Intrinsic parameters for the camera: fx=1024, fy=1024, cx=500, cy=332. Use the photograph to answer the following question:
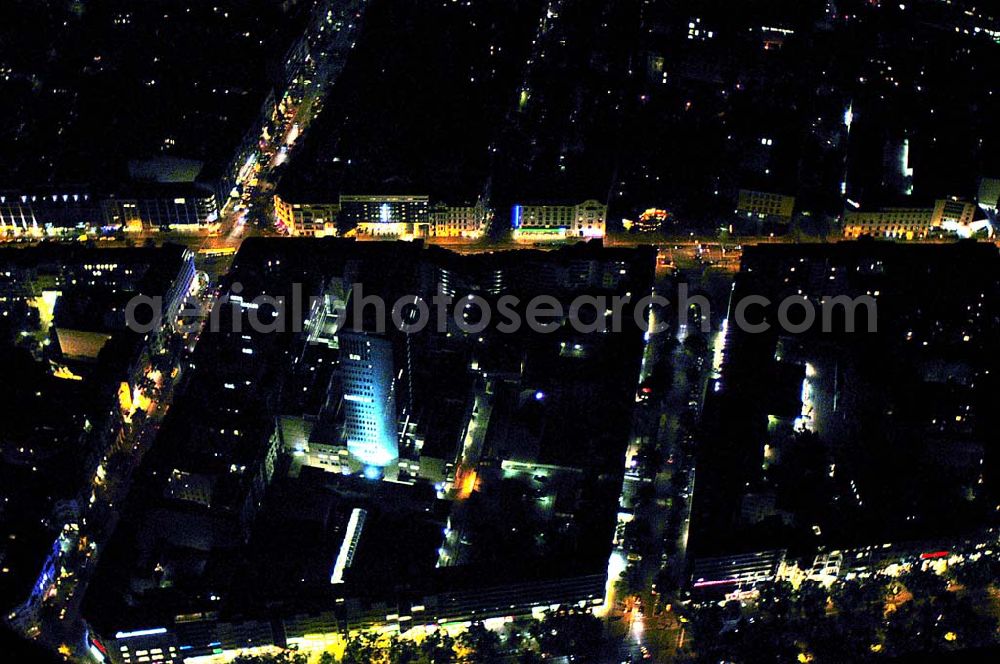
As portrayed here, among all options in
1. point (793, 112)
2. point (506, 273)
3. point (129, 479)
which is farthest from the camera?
point (793, 112)

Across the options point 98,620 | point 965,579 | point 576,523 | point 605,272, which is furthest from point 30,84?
point 965,579

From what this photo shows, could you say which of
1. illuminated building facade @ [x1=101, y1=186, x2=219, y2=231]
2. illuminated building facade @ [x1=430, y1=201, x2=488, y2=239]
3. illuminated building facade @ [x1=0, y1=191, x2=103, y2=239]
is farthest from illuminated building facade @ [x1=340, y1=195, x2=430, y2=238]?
illuminated building facade @ [x1=0, y1=191, x2=103, y2=239]

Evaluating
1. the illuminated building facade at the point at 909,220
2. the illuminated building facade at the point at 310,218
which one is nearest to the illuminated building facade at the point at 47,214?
the illuminated building facade at the point at 310,218

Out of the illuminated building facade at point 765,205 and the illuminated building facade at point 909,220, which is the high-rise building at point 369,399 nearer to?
the illuminated building facade at point 765,205

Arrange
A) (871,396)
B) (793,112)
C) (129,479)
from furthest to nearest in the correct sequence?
(793,112), (871,396), (129,479)

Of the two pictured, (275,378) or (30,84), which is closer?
(275,378)

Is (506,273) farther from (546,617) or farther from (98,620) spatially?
(98,620)
